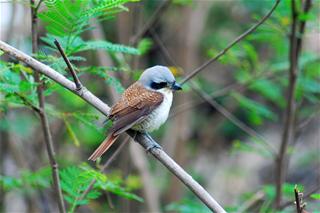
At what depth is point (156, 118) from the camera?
3145 millimetres

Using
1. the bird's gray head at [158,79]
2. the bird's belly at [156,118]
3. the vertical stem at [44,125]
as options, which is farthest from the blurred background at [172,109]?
the bird's belly at [156,118]

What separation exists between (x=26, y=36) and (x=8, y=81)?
3.75 m

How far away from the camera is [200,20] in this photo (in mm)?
6844

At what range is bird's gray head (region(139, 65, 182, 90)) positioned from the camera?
10.4ft

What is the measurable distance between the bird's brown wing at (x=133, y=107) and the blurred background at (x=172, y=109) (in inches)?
5.0

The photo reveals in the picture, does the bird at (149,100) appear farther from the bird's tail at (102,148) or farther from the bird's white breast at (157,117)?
the bird's tail at (102,148)

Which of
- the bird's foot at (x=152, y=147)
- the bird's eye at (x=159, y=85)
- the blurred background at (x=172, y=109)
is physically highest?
the blurred background at (x=172, y=109)

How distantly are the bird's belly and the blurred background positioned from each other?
0.26 metres

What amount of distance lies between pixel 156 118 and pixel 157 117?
11mm

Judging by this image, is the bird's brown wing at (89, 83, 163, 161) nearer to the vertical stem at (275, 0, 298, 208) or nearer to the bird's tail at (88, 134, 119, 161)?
the bird's tail at (88, 134, 119, 161)

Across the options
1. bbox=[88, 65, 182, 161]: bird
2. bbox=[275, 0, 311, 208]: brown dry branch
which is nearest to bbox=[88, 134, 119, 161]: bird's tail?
bbox=[88, 65, 182, 161]: bird

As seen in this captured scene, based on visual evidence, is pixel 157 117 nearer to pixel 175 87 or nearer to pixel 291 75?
pixel 175 87

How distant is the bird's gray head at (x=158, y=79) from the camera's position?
317cm

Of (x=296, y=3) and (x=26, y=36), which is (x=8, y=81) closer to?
(x=296, y=3)
